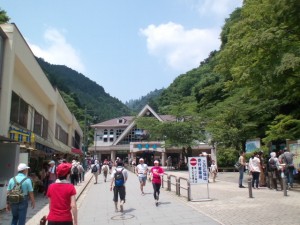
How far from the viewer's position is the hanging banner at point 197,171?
12.8 m

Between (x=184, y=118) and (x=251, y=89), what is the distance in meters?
20.6

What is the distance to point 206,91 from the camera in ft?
132

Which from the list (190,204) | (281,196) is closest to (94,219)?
(190,204)

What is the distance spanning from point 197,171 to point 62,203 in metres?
8.67

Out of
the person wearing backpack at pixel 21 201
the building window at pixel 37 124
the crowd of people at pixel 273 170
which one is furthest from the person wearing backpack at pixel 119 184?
the building window at pixel 37 124

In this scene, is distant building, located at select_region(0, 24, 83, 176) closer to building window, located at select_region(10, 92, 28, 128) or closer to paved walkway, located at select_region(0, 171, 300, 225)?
building window, located at select_region(10, 92, 28, 128)

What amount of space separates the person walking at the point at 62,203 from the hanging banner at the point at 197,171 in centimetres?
830

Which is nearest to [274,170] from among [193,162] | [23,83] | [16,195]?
[193,162]

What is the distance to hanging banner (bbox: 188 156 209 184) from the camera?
12820mm

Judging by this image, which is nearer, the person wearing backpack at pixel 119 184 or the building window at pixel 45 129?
the person wearing backpack at pixel 119 184

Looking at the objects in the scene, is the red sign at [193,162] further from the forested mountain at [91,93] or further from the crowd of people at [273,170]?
the forested mountain at [91,93]

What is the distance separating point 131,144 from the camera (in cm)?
5084

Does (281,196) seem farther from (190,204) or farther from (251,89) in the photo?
(251,89)

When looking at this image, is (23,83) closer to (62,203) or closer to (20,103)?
(20,103)
